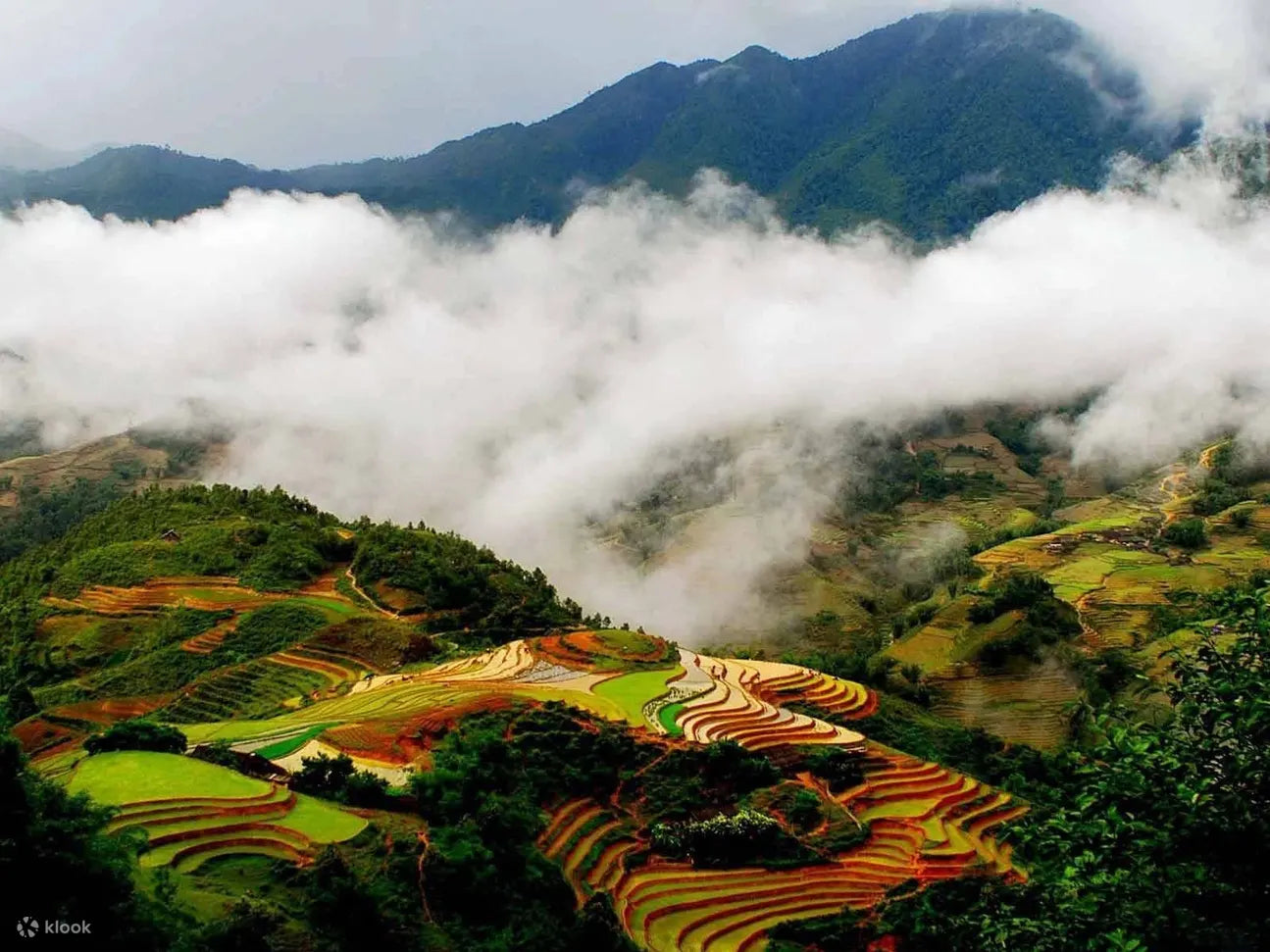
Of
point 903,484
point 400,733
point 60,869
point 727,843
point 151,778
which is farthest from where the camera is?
point 903,484

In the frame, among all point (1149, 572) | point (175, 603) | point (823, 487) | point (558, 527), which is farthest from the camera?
point (558, 527)

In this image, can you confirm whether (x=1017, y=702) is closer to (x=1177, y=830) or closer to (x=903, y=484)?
(x=1177, y=830)

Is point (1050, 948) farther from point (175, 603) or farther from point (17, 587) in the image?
point (17, 587)

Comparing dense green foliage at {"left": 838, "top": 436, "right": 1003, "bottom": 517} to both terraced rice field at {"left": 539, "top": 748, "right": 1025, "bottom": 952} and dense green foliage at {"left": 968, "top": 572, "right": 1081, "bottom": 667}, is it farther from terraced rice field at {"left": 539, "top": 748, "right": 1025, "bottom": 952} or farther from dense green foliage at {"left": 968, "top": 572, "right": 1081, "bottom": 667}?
terraced rice field at {"left": 539, "top": 748, "right": 1025, "bottom": 952}

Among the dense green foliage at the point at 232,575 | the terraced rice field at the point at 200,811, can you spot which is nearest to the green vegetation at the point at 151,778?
the terraced rice field at the point at 200,811

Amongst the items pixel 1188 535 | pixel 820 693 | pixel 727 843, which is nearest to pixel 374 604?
pixel 820 693

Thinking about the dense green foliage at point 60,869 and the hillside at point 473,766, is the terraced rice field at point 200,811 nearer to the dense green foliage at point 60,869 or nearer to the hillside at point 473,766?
the hillside at point 473,766

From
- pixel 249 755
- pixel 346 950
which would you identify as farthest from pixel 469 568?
pixel 346 950
